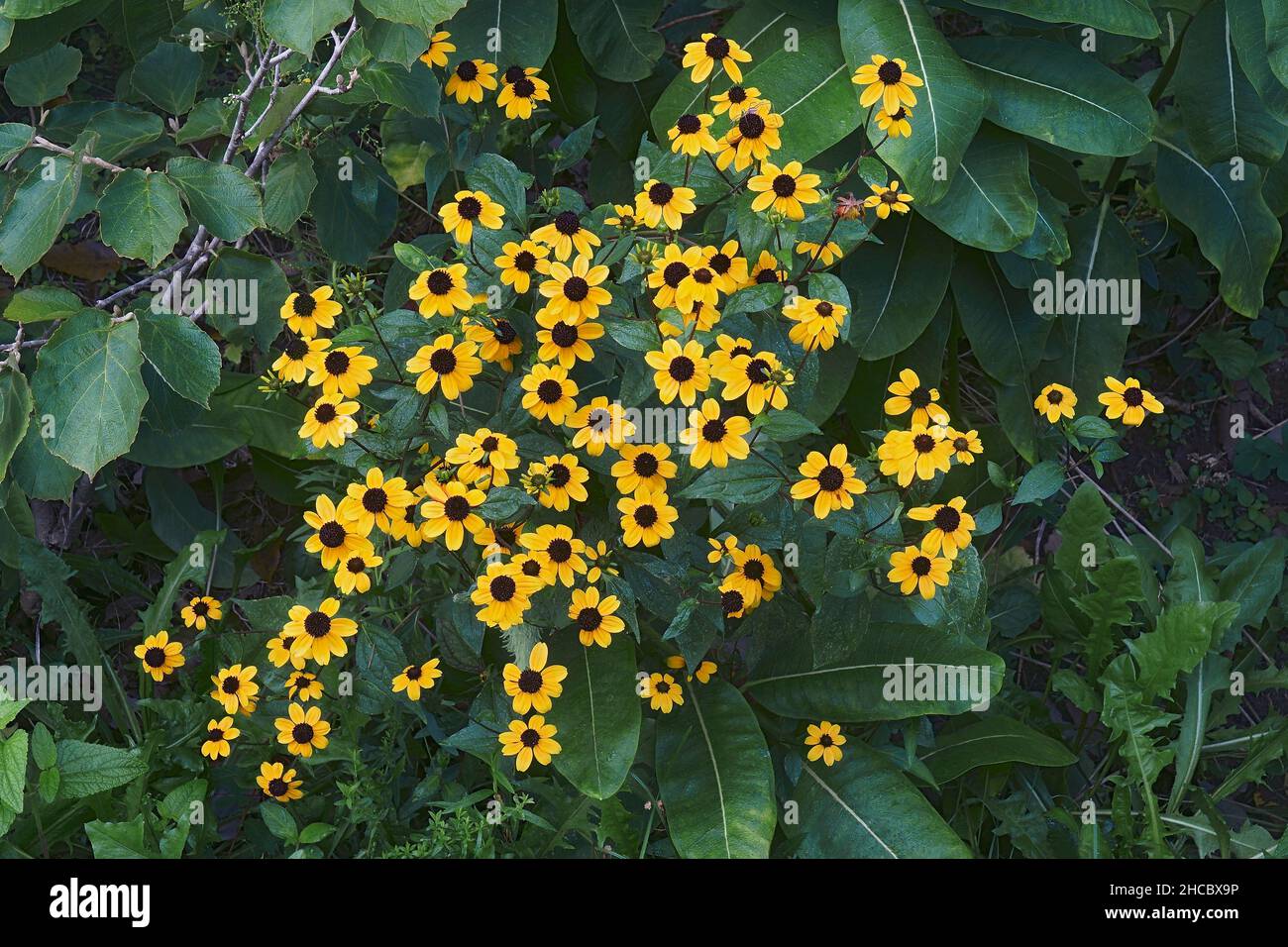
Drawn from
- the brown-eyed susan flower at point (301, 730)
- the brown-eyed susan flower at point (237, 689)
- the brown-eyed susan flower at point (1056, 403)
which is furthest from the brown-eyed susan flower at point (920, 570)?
the brown-eyed susan flower at point (237, 689)

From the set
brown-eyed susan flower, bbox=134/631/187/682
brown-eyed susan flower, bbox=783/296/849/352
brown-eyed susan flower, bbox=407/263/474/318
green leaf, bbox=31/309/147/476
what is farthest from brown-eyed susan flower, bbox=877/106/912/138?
brown-eyed susan flower, bbox=134/631/187/682

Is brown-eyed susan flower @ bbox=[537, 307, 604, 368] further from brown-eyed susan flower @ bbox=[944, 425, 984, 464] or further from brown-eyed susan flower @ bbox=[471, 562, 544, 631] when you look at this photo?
brown-eyed susan flower @ bbox=[944, 425, 984, 464]

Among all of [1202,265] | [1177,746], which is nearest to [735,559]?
[1177,746]

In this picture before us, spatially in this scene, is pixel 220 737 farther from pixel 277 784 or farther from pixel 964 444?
pixel 964 444

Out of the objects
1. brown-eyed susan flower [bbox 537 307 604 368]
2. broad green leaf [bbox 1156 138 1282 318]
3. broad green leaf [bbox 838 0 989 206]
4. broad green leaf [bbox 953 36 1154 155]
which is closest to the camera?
brown-eyed susan flower [bbox 537 307 604 368]

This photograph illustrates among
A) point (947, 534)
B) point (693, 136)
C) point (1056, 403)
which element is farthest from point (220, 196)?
point (1056, 403)

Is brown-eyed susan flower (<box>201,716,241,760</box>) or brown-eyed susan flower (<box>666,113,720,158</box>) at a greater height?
brown-eyed susan flower (<box>666,113,720,158</box>)
